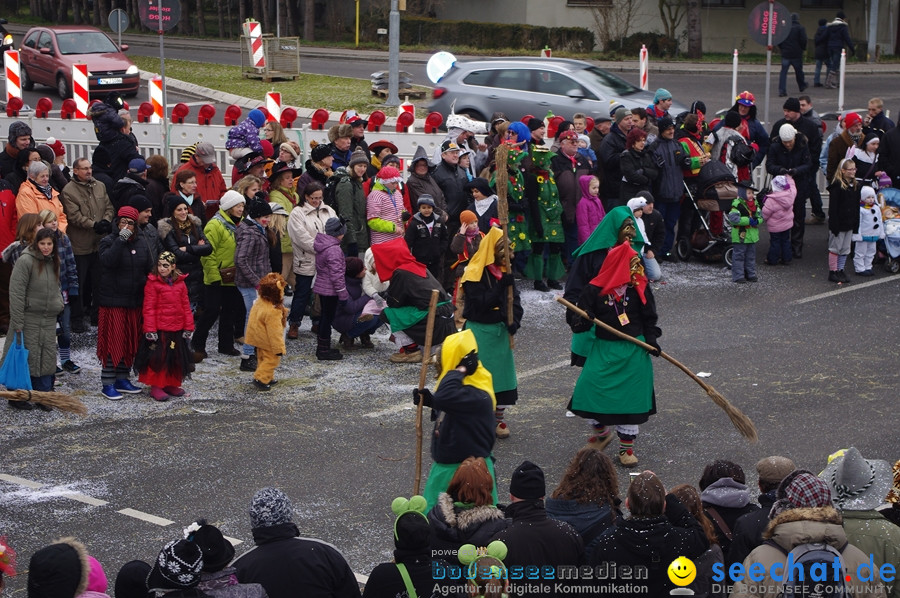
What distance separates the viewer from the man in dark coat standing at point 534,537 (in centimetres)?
564

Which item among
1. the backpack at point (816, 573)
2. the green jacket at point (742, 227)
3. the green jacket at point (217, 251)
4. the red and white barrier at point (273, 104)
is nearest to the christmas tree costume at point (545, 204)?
the green jacket at point (742, 227)

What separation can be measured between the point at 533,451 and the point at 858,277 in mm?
7208

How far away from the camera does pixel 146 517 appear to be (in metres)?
8.15

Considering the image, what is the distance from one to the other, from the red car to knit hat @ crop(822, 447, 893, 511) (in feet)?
82.7

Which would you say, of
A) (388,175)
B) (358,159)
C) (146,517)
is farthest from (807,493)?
(358,159)

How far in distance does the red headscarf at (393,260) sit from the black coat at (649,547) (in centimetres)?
604

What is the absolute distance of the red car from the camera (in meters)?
28.4

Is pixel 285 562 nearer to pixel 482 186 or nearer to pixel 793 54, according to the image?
pixel 482 186

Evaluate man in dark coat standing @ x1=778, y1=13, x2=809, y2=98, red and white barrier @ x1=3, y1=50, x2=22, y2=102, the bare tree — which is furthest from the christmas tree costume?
the bare tree

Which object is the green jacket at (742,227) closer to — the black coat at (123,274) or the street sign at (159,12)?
the black coat at (123,274)

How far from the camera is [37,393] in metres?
8.55

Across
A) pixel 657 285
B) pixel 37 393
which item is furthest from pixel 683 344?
pixel 37 393

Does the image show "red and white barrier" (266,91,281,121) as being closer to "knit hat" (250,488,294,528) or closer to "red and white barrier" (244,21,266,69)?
"red and white barrier" (244,21,266,69)

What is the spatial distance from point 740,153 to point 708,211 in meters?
0.94
